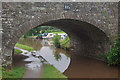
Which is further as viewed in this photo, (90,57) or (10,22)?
(90,57)

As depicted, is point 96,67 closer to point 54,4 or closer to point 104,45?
point 104,45

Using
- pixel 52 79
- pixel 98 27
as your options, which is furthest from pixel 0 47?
pixel 98 27

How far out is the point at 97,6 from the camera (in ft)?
28.7

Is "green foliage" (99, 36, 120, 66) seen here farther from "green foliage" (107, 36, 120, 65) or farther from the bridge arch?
the bridge arch

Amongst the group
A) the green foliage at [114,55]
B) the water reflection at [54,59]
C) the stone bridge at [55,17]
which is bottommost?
the water reflection at [54,59]

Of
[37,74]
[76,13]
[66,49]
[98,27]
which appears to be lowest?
[66,49]

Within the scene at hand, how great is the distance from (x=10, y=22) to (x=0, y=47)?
1.35 m

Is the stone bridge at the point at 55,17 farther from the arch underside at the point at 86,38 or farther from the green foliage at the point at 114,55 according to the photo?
the green foliage at the point at 114,55

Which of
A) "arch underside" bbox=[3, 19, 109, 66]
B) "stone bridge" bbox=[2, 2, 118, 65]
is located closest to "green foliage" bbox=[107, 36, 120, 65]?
"stone bridge" bbox=[2, 2, 118, 65]

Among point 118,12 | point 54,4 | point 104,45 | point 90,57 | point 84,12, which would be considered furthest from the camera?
point 90,57

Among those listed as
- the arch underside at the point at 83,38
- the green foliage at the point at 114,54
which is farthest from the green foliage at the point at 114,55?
the arch underside at the point at 83,38

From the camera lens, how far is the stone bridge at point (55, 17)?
275 inches

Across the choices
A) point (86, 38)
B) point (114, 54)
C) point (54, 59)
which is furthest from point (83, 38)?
point (114, 54)

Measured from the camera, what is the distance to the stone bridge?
6.97 meters
